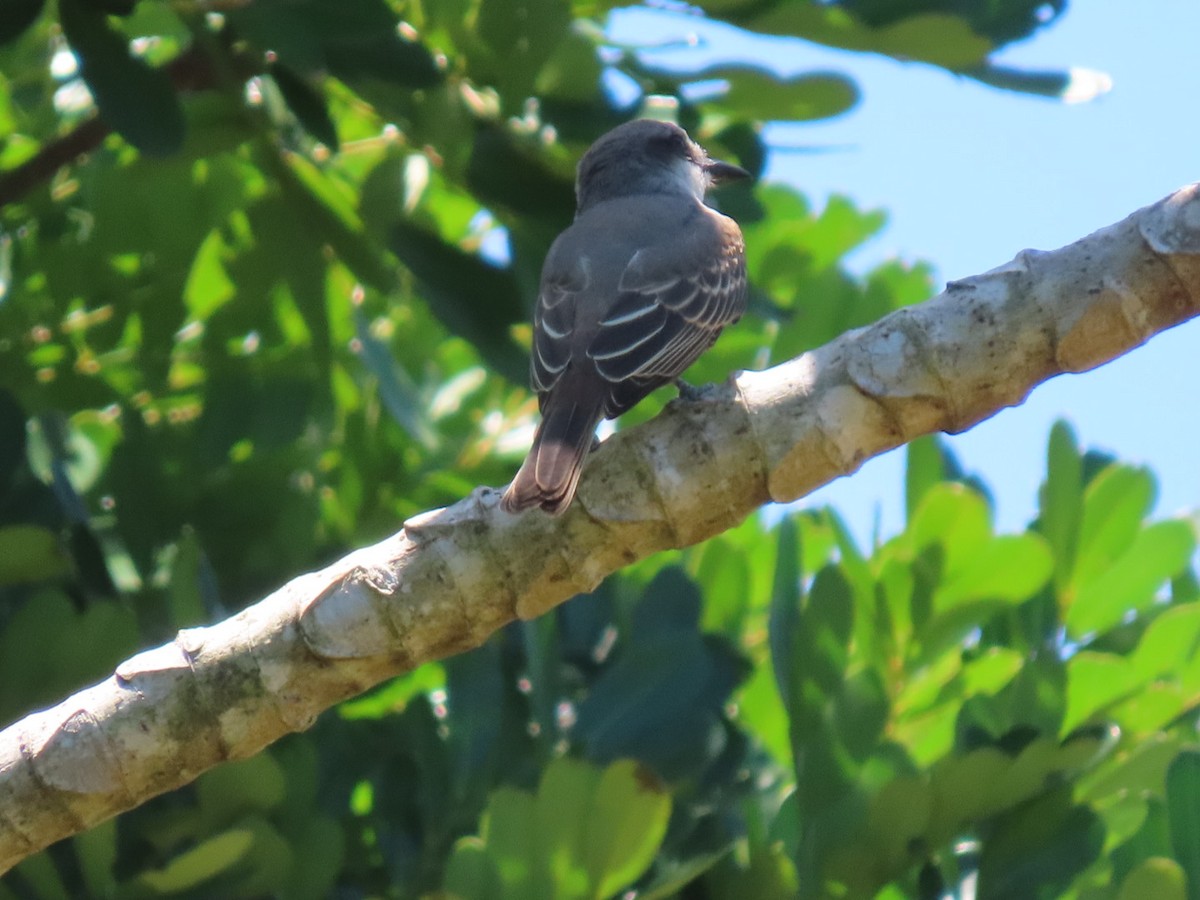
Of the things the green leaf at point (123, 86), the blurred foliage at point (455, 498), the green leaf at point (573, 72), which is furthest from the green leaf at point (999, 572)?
the green leaf at point (123, 86)

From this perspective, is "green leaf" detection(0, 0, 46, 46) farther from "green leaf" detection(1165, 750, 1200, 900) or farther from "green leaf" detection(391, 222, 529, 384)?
"green leaf" detection(1165, 750, 1200, 900)

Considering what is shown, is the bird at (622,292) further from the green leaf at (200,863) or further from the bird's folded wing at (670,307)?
→ the green leaf at (200,863)

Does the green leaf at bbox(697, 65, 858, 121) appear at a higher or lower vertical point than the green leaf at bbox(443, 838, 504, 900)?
higher

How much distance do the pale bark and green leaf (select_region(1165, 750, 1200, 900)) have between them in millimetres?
780

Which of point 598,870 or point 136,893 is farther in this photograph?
point 136,893

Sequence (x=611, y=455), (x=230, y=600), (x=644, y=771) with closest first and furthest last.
Result: (x=611, y=455), (x=644, y=771), (x=230, y=600)

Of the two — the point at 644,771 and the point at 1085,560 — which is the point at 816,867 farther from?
the point at 1085,560

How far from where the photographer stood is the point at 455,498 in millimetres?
4102

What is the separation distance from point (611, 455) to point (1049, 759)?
3.29 ft

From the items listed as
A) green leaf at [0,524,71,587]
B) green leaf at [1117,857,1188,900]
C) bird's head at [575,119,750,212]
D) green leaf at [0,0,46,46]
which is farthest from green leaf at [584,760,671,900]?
green leaf at [0,0,46,46]

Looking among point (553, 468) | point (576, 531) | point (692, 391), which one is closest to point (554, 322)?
point (692, 391)

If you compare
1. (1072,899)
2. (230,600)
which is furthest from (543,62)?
(1072,899)

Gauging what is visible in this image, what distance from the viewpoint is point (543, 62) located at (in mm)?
3357

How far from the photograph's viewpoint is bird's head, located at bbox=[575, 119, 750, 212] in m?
4.02
